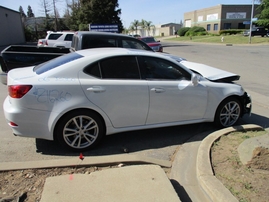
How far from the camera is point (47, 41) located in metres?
17.2

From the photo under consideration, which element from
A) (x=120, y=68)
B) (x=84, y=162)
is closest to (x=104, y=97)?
(x=120, y=68)

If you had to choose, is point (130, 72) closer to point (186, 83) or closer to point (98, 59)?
point (98, 59)

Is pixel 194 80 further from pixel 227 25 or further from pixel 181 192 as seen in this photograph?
pixel 227 25

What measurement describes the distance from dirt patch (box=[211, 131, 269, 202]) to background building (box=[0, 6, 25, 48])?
35.2 metres

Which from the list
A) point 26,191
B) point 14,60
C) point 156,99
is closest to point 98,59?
point 156,99

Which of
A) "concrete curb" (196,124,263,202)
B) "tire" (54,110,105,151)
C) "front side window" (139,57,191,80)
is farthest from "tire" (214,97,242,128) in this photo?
"tire" (54,110,105,151)

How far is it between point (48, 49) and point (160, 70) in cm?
539

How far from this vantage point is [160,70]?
4055mm

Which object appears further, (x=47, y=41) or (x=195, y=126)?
(x=47, y=41)

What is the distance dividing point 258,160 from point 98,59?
2.73 metres

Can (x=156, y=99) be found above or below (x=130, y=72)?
below

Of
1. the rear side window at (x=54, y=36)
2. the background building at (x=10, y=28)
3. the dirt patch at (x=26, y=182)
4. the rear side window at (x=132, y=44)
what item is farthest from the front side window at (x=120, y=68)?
the background building at (x=10, y=28)

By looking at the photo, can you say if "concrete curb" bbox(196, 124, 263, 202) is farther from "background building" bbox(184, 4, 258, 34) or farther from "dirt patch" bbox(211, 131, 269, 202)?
"background building" bbox(184, 4, 258, 34)

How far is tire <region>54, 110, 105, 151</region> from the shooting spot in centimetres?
350
